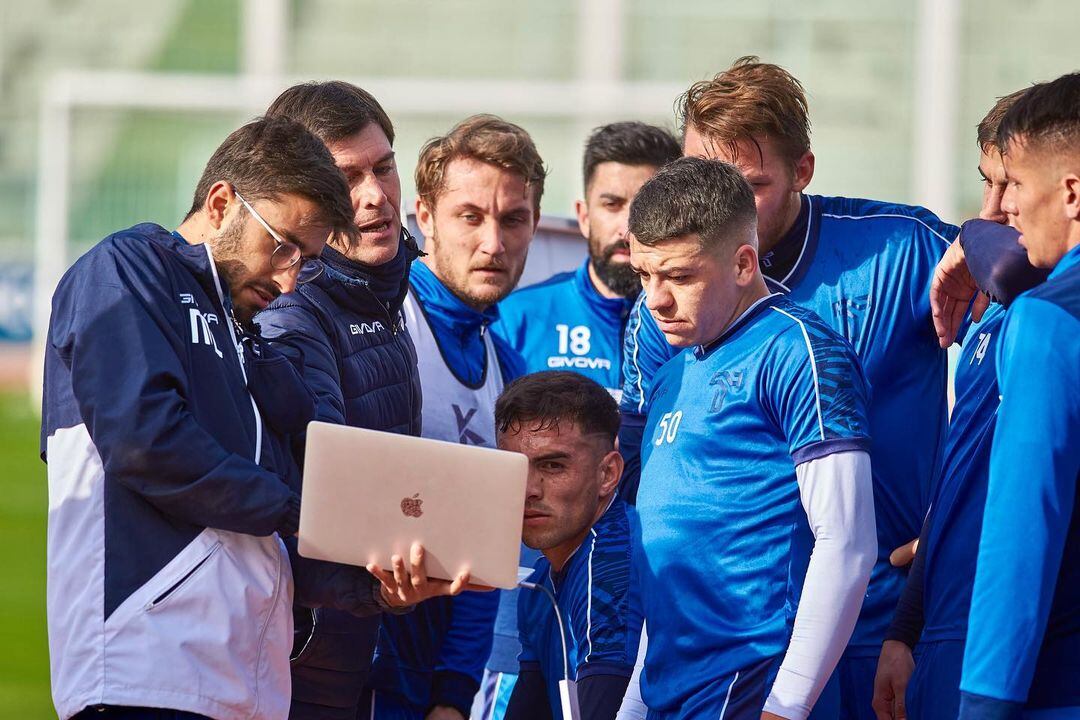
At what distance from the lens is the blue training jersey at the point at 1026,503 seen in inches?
86.2

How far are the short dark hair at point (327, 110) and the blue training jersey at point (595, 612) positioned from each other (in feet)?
3.56

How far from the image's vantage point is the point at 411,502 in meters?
2.70

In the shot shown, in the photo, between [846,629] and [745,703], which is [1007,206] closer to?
[846,629]

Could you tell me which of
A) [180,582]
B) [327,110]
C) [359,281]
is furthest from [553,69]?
[180,582]

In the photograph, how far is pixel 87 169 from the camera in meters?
15.8

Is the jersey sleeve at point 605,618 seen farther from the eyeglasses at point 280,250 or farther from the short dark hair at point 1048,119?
the short dark hair at point 1048,119

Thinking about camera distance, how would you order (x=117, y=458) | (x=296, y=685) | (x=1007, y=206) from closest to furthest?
1. (x=117, y=458)
2. (x=1007, y=206)
3. (x=296, y=685)

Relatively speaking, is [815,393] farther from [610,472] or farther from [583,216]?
[583,216]

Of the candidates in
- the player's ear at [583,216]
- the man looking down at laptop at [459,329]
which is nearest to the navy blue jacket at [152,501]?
the man looking down at laptop at [459,329]

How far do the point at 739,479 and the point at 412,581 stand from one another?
0.65 metres

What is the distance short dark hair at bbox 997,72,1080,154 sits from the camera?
241 centimetres

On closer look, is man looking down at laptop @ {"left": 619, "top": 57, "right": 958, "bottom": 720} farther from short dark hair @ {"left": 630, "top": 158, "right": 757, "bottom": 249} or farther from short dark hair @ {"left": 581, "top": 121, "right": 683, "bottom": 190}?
short dark hair @ {"left": 581, "top": 121, "right": 683, "bottom": 190}

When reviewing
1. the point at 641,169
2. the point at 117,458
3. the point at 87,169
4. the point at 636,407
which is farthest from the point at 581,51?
the point at 117,458

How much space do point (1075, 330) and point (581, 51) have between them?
1576 centimetres
